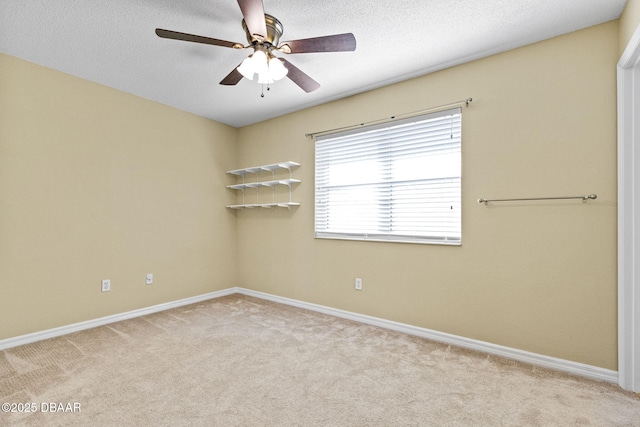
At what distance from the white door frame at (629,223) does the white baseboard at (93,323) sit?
4207 mm

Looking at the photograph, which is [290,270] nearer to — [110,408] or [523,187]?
[110,408]

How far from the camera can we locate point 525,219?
8.04ft

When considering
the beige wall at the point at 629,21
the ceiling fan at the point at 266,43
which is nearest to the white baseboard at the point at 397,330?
the beige wall at the point at 629,21

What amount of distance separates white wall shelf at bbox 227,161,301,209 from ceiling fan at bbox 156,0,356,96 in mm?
1742

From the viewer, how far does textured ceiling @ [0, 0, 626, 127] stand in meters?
2.04

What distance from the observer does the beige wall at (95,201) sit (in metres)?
2.71

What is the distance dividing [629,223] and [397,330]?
1987mm

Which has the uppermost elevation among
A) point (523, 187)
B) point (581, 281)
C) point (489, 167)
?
point (489, 167)

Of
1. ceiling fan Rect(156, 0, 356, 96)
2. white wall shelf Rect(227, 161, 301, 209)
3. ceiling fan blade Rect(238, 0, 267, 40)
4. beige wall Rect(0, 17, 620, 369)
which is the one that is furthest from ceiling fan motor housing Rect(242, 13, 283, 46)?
white wall shelf Rect(227, 161, 301, 209)

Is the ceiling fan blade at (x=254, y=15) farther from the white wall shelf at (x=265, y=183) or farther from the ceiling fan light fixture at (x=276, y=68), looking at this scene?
the white wall shelf at (x=265, y=183)

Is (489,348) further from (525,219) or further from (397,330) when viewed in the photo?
A: (525,219)

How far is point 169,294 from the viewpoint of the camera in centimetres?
384

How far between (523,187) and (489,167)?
0.31 metres

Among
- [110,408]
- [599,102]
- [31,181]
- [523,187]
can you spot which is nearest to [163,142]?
[31,181]
